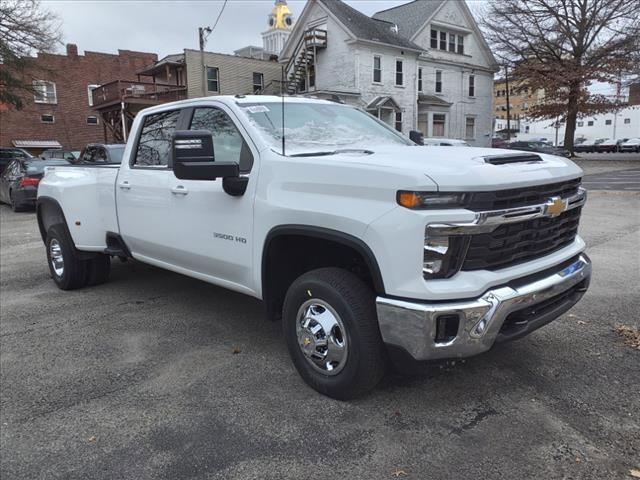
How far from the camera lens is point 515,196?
285cm

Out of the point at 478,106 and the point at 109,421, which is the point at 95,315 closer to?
the point at 109,421

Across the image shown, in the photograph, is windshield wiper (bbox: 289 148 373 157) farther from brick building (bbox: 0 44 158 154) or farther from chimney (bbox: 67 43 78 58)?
chimney (bbox: 67 43 78 58)

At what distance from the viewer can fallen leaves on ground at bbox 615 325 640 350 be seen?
4.08 metres

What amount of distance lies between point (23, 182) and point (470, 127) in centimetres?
3096

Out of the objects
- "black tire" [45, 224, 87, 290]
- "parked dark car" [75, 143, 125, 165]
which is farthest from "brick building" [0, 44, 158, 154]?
"black tire" [45, 224, 87, 290]

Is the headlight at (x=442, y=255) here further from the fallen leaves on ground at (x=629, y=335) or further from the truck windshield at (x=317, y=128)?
the fallen leaves on ground at (x=629, y=335)

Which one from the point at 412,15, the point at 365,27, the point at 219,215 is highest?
the point at 412,15

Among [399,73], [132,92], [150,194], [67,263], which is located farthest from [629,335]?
[399,73]

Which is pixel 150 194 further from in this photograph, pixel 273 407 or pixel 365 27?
pixel 365 27

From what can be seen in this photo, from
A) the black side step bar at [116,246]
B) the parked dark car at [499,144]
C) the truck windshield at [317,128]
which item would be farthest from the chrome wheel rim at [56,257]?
the parked dark car at [499,144]

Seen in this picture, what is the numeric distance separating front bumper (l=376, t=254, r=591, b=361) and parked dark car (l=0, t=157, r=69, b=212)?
13679 millimetres

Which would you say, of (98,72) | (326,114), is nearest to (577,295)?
(326,114)

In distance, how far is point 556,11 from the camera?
32000 millimetres

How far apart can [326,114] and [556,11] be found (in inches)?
1323
